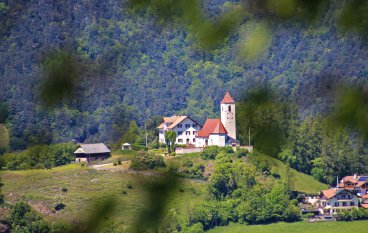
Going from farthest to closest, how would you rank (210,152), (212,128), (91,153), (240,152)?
(212,128) < (210,152) < (91,153) < (240,152)

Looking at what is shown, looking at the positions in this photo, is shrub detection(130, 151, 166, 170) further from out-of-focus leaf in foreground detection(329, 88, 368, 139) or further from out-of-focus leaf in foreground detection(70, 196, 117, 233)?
out-of-focus leaf in foreground detection(329, 88, 368, 139)

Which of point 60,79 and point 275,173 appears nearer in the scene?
point 60,79

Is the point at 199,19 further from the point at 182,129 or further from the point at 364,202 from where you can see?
the point at 182,129

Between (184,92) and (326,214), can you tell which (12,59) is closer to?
(326,214)

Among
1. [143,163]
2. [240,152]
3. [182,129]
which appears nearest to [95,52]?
[143,163]

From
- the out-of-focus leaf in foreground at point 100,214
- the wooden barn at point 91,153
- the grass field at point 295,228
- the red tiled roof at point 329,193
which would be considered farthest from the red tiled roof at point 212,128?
the out-of-focus leaf in foreground at point 100,214

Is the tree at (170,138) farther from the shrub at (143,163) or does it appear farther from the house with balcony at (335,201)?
the shrub at (143,163)

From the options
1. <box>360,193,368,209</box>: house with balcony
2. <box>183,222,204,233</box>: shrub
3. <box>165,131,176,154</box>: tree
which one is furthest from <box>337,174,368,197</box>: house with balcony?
<box>183,222,204,233</box>: shrub

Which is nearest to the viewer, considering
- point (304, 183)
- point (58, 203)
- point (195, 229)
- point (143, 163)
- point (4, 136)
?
point (4, 136)
